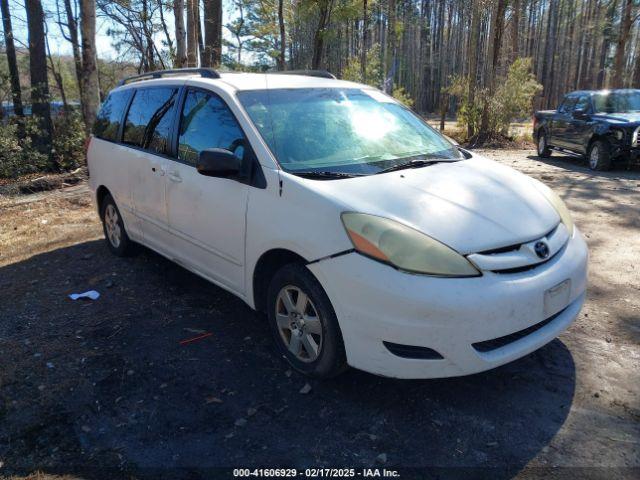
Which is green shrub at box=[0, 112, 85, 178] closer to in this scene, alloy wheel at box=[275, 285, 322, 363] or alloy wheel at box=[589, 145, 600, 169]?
alloy wheel at box=[275, 285, 322, 363]

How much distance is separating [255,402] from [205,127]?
2.11 metres

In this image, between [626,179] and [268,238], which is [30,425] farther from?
[626,179]

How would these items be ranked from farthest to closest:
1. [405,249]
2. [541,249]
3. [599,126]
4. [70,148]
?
[70,148]
[599,126]
[541,249]
[405,249]

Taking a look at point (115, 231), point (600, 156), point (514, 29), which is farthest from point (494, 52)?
point (115, 231)

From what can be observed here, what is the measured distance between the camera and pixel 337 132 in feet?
12.1

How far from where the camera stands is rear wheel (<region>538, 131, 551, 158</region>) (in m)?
13.8

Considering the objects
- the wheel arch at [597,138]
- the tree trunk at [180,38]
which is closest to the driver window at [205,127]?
the tree trunk at [180,38]

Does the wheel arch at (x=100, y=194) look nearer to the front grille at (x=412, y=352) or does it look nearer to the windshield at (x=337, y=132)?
the windshield at (x=337, y=132)

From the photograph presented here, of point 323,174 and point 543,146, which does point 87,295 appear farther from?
point 543,146

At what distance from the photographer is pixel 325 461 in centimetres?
253

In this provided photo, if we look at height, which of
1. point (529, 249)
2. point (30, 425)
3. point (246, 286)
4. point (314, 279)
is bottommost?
point (30, 425)

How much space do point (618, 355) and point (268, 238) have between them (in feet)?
7.95

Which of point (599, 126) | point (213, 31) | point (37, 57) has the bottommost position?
point (599, 126)

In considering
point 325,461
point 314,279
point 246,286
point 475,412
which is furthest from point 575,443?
point 246,286
